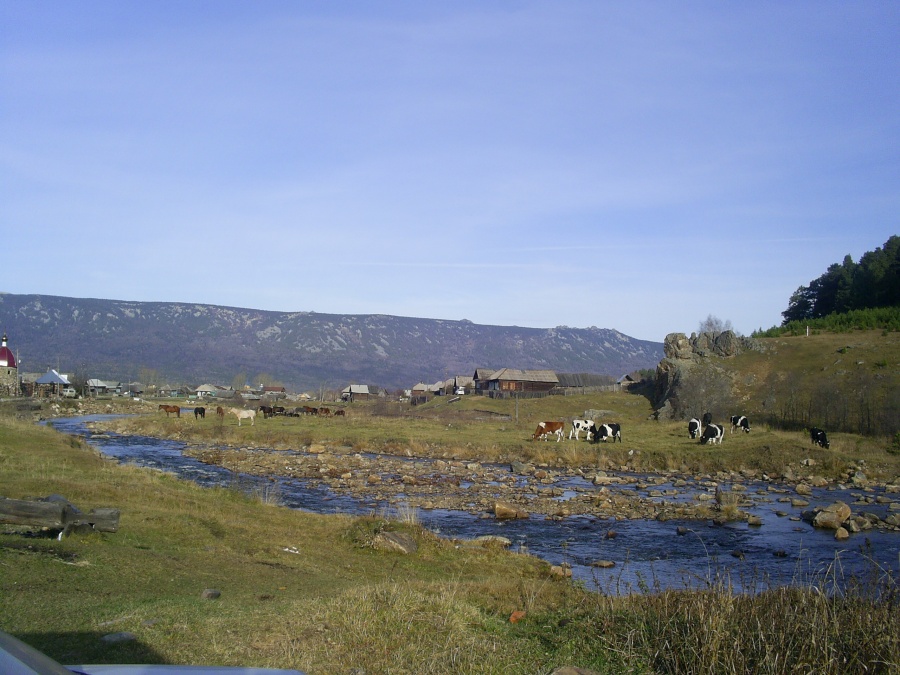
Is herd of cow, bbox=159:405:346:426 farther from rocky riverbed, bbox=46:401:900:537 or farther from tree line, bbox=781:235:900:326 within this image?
tree line, bbox=781:235:900:326

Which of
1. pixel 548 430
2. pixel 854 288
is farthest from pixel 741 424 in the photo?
pixel 854 288

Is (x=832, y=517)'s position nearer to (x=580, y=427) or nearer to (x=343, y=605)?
(x=343, y=605)

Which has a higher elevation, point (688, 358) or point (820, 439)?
point (688, 358)

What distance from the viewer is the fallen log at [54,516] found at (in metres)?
11.0

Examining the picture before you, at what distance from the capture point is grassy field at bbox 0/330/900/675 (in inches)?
229

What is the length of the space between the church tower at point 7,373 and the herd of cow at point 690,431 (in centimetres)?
6331

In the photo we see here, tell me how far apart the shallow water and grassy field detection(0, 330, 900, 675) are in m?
1.92

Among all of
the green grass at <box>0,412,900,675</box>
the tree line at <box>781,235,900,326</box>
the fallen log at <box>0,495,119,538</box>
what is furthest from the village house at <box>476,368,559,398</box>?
the fallen log at <box>0,495,119,538</box>

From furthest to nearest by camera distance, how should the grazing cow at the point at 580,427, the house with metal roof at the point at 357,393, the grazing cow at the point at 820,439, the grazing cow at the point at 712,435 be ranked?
the house with metal roof at the point at 357,393 < the grazing cow at the point at 580,427 < the grazing cow at the point at 712,435 < the grazing cow at the point at 820,439

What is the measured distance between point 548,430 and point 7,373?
66.1 meters

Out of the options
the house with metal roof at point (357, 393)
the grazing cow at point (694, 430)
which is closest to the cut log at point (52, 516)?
the grazing cow at point (694, 430)

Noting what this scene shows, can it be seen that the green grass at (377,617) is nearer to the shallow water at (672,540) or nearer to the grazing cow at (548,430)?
the shallow water at (672,540)

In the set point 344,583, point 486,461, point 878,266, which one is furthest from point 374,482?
point 878,266

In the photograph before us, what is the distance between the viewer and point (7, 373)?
79688mm
